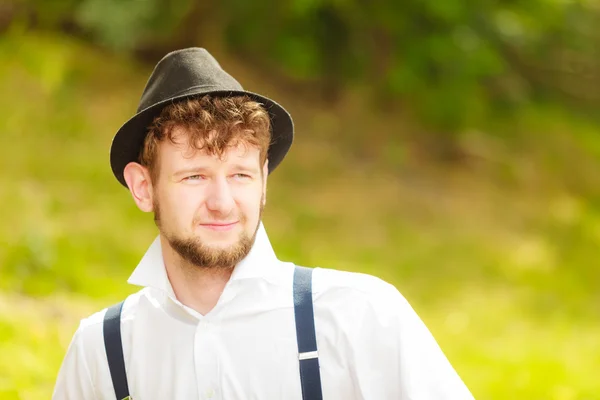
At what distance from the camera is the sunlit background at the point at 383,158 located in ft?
24.5

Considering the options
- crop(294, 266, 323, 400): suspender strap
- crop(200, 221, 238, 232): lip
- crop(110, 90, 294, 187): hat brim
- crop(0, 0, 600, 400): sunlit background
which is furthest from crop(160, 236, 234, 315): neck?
crop(0, 0, 600, 400): sunlit background

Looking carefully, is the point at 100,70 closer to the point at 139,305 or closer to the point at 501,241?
the point at 501,241

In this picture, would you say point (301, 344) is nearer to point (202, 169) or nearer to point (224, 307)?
point (224, 307)

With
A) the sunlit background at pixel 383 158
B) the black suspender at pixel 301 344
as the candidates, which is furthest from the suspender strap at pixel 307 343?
the sunlit background at pixel 383 158

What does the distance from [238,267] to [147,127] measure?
19.5 inches

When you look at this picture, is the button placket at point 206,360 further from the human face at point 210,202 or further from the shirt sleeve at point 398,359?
the shirt sleeve at point 398,359

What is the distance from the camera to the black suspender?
2.19 m

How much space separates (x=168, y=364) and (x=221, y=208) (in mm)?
471

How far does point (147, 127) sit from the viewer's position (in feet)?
7.91

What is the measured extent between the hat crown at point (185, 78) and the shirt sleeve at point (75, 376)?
2.36 ft

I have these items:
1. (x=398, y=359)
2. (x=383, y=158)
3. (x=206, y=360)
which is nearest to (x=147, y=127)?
(x=206, y=360)

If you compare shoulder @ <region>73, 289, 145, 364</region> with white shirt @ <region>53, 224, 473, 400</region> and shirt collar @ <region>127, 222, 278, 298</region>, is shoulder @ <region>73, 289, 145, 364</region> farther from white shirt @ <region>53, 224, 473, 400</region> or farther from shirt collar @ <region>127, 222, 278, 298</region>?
shirt collar @ <region>127, 222, 278, 298</region>

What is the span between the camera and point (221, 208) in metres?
2.22

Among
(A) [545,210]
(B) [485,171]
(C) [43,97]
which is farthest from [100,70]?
(A) [545,210]
